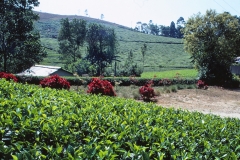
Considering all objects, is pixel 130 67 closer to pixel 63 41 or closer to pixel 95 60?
pixel 95 60

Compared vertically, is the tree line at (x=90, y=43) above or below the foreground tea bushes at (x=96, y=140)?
above

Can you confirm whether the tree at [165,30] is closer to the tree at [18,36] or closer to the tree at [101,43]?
the tree at [101,43]

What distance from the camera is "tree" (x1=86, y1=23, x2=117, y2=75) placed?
50606mm

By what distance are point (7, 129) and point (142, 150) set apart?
1.22 metres

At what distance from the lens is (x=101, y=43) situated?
51.8 m

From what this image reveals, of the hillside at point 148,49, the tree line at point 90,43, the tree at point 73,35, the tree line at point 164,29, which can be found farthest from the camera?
the tree line at point 164,29

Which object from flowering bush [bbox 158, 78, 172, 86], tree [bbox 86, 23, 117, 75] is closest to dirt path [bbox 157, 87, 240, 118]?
flowering bush [bbox 158, 78, 172, 86]

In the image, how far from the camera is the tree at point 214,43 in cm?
2194

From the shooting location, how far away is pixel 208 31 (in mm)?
23453

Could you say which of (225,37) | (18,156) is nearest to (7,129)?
(18,156)

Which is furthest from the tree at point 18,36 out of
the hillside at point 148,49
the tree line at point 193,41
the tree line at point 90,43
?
the hillside at point 148,49

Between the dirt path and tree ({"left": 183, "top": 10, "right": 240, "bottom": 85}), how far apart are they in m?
4.67

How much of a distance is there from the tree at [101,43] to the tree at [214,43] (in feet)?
90.9

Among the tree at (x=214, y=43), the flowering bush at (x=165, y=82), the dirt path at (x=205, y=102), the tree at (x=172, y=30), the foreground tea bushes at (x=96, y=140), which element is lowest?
the dirt path at (x=205, y=102)
